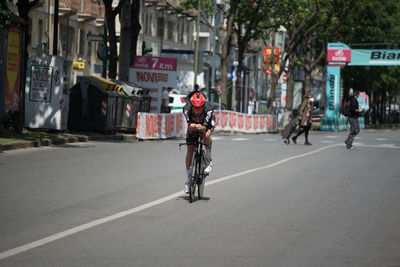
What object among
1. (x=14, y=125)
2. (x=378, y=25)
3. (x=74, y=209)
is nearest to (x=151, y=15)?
(x=378, y=25)

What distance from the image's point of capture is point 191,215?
10.4 metres

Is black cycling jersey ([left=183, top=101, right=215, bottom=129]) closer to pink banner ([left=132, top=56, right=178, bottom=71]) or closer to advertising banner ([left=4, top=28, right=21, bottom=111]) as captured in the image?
advertising banner ([left=4, top=28, right=21, bottom=111])

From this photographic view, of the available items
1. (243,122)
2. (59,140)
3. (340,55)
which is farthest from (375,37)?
(59,140)

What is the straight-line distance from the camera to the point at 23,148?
71.7ft

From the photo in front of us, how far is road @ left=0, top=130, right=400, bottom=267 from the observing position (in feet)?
25.5

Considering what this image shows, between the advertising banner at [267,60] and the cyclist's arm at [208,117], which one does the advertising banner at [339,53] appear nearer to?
the advertising banner at [267,60]

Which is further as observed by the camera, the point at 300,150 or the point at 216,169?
the point at 300,150

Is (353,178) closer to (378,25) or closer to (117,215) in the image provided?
(117,215)

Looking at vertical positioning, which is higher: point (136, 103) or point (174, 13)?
point (174, 13)

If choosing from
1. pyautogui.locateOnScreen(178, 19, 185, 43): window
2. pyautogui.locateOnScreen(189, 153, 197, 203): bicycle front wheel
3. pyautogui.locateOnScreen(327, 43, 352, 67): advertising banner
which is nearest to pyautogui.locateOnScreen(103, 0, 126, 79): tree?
pyautogui.locateOnScreen(189, 153, 197, 203): bicycle front wheel

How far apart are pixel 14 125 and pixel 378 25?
4936 centimetres

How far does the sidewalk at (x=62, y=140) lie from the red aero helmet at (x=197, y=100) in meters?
9.43

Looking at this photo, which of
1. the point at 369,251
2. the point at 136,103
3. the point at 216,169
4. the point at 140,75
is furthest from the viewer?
the point at 140,75

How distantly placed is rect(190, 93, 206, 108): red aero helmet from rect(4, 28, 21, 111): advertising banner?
12439mm
